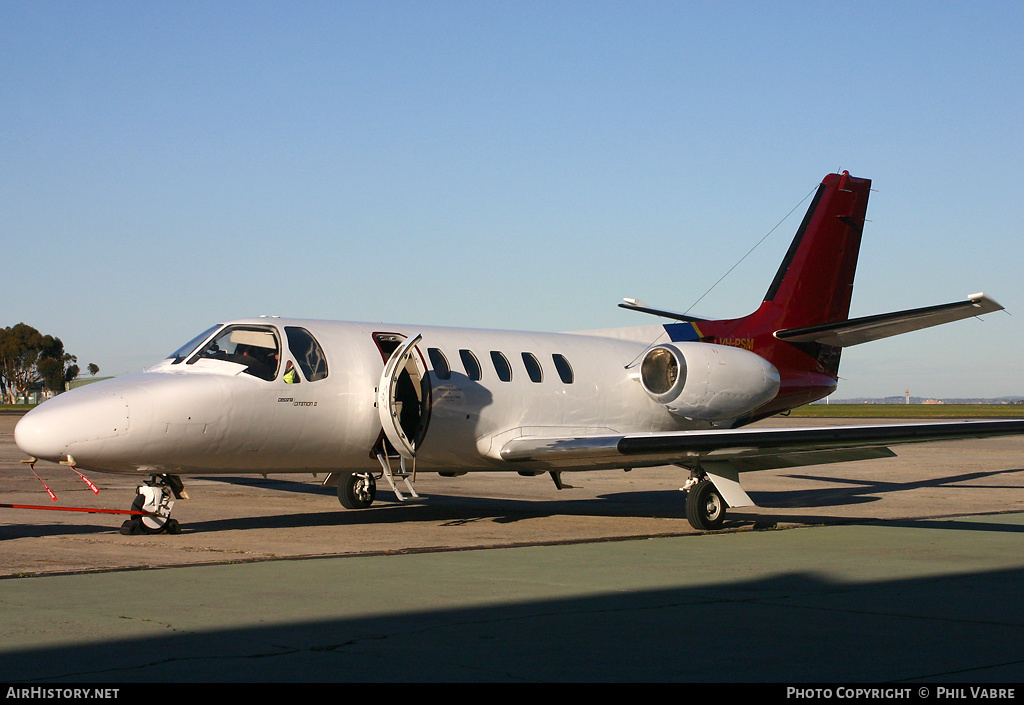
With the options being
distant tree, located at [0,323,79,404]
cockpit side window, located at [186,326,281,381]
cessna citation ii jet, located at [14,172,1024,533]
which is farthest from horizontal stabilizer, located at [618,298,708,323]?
distant tree, located at [0,323,79,404]

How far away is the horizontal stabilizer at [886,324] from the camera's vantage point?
13.5m

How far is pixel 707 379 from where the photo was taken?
15.1 meters

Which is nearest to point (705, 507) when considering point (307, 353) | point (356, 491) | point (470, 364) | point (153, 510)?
point (470, 364)

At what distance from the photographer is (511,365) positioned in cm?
1434

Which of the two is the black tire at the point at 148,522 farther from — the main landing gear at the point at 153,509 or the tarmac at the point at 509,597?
the tarmac at the point at 509,597

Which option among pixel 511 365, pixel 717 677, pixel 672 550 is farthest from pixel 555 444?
pixel 717 677

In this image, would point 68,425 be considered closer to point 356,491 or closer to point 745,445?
point 356,491

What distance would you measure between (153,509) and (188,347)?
1900 millimetres

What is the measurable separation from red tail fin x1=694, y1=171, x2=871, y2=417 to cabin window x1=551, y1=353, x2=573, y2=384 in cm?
295

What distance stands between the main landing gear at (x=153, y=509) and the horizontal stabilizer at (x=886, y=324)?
10073 mm

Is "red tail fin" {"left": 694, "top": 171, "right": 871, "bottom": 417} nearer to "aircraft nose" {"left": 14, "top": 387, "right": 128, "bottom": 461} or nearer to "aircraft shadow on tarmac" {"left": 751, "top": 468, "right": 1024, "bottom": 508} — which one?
"aircraft shadow on tarmac" {"left": 751, "top": 468, "right": 1024, "bottom": 508}

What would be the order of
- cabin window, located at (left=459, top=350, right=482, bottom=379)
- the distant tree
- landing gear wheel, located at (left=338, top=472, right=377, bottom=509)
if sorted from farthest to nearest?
the distant tree, landing gear wheel, located at (left=338, top=472, right=377, bottom=509), cabin window, located at (left=459, top=350, right=482, bottom=379)

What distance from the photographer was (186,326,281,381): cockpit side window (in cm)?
1180

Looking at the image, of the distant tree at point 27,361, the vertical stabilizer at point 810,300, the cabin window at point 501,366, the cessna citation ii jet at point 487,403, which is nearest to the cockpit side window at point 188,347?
the cessna citation ii jet at point 487,403
